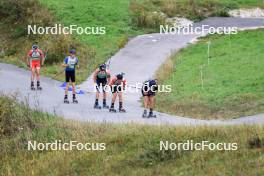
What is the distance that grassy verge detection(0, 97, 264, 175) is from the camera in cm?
1628

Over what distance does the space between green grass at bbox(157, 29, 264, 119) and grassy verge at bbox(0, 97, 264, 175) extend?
5489 mm

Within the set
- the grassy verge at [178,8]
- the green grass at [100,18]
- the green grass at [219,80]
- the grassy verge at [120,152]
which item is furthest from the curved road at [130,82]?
the grassy verge at [120,152]

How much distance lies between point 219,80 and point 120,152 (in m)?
12.0

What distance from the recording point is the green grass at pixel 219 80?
24312 millimetres

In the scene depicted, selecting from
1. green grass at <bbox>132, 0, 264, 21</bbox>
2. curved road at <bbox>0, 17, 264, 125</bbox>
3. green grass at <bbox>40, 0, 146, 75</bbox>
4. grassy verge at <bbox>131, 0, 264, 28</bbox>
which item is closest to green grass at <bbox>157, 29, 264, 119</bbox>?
curved road at <bbox>0, 17, 264, 125</bbox>

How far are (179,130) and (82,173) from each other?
3.26 m

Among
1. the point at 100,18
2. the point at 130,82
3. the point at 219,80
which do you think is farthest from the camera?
the point at 100,18

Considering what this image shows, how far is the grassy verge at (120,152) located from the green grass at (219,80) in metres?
5.49

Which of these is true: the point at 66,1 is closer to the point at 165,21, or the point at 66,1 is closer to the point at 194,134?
the point at 165,21

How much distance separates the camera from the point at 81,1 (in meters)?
44.7

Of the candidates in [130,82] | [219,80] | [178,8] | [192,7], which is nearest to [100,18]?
[178,8]

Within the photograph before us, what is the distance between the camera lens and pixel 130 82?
98.4 ft

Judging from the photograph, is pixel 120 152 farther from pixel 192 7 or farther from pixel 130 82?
pixel 192 7

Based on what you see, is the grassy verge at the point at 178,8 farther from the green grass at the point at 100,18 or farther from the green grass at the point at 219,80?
the green grass at the point at 219,80
